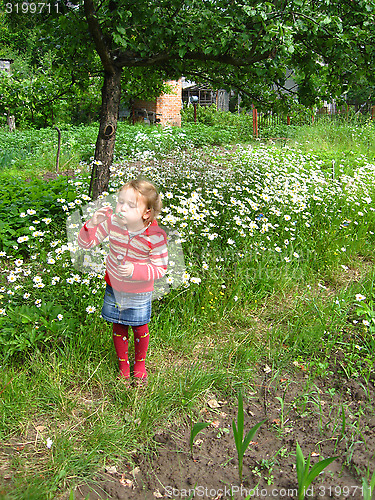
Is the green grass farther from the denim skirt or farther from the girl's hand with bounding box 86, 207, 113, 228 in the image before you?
the girl's hand with bounding box 86, 207, 113, 228

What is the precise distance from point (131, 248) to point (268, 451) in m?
1.24

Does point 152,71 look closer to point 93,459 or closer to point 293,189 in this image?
point 293,189

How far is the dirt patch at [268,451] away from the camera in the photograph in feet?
5.70

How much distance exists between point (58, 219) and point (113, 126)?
1.12 metres

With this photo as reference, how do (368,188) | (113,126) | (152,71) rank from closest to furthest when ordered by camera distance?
(113,126)
(152,71)
(368,188)

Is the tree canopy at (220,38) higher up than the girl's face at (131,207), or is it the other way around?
the tree canopy at (220,38)

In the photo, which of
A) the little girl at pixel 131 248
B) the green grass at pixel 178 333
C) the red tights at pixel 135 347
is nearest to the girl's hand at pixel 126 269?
the little girl at pixel 131 248

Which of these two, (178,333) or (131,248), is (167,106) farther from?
(131,248)

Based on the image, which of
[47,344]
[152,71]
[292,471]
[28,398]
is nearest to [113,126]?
[152,71]

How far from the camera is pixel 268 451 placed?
1.97m

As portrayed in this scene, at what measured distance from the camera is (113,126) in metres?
4.03

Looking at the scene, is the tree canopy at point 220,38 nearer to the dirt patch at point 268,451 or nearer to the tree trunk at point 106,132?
the tree trunk at point 106,132

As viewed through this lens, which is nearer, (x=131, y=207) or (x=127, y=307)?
(x=131, y=207)

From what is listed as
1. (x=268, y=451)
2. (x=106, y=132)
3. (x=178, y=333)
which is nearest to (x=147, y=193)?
(x=178, y=333)
